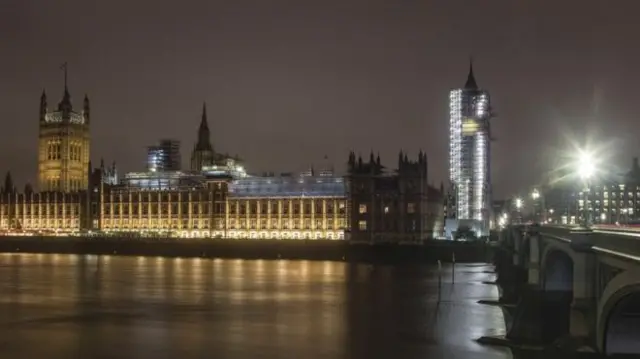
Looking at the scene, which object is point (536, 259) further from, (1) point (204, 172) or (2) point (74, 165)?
(2) point (74, 165)

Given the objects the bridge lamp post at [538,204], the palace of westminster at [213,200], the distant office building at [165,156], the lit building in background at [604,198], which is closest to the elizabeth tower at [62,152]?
the palace of westminster at [213,200]

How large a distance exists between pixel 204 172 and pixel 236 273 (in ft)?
257

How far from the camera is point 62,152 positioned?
192750 millimetres

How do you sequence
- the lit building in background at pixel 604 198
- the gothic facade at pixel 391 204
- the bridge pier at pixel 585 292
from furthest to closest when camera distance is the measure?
1. the gothic facade at pixel 391 204
2. the lit building in background at pixel 604 198
3. the bridge pier at pixel 585 292

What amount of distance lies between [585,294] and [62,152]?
175 meters

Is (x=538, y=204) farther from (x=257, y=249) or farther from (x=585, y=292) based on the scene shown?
(x=585, y=292)

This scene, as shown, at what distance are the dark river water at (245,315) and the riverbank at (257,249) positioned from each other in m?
27.7

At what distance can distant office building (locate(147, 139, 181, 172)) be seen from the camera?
194 m

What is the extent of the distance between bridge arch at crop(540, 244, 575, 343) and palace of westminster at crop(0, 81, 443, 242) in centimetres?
9496

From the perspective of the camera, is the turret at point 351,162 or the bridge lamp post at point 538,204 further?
the turret at point 351,162

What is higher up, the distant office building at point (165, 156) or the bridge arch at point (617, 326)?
the distant office building at point (165, 156)

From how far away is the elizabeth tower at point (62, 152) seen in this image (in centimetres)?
19175

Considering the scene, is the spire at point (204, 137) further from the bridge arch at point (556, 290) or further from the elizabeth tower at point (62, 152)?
the bridge arch at point (556, 290)

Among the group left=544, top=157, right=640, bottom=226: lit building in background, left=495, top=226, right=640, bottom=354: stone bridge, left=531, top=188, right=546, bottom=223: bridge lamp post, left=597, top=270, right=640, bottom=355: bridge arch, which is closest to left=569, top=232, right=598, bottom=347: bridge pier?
left=495, top=226, right=640, bottom=354: stone bridge
